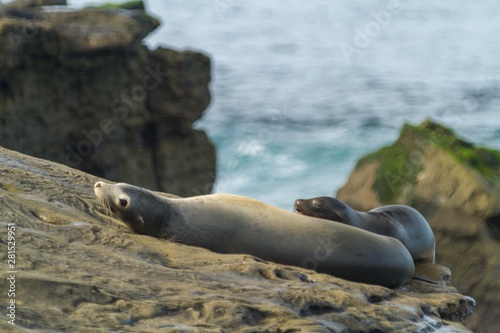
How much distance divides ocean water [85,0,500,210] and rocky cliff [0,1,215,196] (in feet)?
17.8

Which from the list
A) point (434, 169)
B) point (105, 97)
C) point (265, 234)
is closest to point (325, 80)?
point (105, 97)

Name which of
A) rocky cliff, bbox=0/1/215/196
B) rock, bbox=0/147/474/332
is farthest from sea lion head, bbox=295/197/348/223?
rocky cliff, bbox=0/1/215/196

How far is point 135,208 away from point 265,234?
0.93 meters

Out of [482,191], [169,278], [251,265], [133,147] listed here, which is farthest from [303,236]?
[133,147]

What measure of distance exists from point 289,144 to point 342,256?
16.1 metres

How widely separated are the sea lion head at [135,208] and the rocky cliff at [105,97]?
5.30 m

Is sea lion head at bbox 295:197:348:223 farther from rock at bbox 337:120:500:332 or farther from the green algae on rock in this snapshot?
the green algae on rock

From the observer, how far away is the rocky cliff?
32.0ft

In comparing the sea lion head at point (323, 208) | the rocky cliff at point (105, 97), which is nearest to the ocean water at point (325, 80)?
the rocky cliff at point (105, 97)

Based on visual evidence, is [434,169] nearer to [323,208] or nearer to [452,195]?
[452,195]

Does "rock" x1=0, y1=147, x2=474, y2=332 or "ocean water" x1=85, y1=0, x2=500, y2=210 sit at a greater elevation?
"rock" x1=0, y1=147, x2=474, y2=332

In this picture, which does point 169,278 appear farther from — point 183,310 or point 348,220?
point 348,220

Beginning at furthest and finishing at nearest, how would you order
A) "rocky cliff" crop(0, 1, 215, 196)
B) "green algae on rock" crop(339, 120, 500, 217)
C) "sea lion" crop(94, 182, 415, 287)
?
1. "rocky cliff" crop(0, 1, 215, 196)
2. "green algae on rock" crop(339, 120, 500, 217)
3. "sea lion" crop(94, 182, 415, 287)

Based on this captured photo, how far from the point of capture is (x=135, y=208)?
456cm
